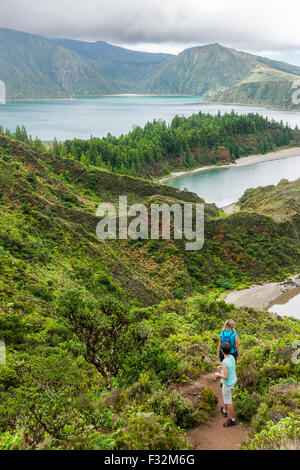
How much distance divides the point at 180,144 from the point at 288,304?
95345 mm

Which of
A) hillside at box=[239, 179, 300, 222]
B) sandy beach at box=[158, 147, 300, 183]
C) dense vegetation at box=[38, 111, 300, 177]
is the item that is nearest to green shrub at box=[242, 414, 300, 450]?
hillside at box=[239, 179, 300, 222]

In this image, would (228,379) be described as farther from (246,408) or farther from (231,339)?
(246,408)

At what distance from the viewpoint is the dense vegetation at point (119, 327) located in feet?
26.5

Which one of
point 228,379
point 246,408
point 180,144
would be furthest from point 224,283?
point 180,144

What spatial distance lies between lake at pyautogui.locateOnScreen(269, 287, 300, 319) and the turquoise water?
4583 cm

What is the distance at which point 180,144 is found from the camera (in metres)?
124

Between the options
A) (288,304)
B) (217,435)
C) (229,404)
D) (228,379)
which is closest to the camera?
(217,435)

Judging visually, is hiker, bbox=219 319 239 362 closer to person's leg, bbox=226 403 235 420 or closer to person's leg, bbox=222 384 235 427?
person's leg, bbox=222 384 235 427

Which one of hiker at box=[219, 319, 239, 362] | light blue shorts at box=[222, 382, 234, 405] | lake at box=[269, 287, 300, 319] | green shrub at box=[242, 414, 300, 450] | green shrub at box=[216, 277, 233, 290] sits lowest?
lake at box=[269, 287, 300, 319]

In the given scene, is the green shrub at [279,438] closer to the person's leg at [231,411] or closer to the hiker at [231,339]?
the person's leg at [231,411]

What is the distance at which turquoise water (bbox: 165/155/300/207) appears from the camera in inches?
3640

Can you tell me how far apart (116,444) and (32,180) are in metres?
38.5

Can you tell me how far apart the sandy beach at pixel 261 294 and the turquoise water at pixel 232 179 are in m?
44.2

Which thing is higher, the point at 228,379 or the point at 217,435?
the point at 228,379
